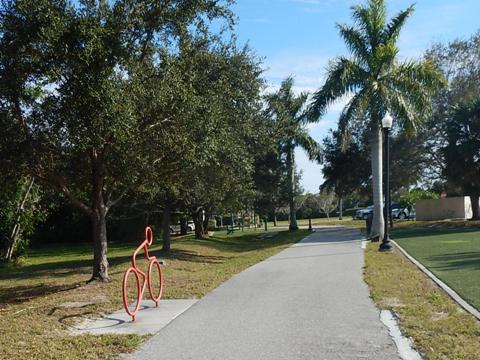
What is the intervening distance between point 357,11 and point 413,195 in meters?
33.4

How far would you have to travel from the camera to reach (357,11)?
957 inches

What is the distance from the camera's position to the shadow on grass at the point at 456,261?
44.9 feet

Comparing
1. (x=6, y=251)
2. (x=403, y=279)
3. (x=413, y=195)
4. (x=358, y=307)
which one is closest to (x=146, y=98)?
(x=358, y=307)

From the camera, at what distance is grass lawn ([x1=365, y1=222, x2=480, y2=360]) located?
6.73m

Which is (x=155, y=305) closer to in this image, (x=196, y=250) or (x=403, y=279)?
(x=403, y=279)

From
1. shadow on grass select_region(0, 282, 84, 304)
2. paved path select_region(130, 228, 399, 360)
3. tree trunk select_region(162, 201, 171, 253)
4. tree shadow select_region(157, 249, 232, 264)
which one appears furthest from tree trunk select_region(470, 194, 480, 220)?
shadow on grass select_region(0, 282, 84, 304)

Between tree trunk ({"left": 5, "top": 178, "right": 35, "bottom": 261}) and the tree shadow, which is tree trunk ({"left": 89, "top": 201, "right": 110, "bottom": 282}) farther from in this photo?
tree trunk ({"left": 5, "top": 178, "right": 35, "bottom": 261})

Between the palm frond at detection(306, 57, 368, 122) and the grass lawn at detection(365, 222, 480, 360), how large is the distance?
333 inches

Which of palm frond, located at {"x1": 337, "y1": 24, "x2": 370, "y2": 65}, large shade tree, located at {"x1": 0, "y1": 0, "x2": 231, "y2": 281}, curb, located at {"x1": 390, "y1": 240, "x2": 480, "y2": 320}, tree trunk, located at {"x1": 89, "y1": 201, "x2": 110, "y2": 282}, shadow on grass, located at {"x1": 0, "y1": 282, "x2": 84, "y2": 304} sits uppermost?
palm frond, located at {"x1": 337, "y1": 24, "x2": 370, "y2": 65}

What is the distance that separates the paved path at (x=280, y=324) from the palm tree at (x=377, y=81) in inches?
467

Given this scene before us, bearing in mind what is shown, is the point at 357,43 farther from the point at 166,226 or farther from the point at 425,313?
the point at 425,313

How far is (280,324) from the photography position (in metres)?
8.11

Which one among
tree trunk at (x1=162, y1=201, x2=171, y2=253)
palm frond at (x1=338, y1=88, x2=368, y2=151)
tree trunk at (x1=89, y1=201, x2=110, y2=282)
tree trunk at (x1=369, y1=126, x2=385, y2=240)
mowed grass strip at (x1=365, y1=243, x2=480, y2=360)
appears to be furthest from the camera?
tree trunk at (x1=369, y1=126, x2=385, y2=240)

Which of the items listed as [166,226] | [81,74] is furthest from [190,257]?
[81,74]
